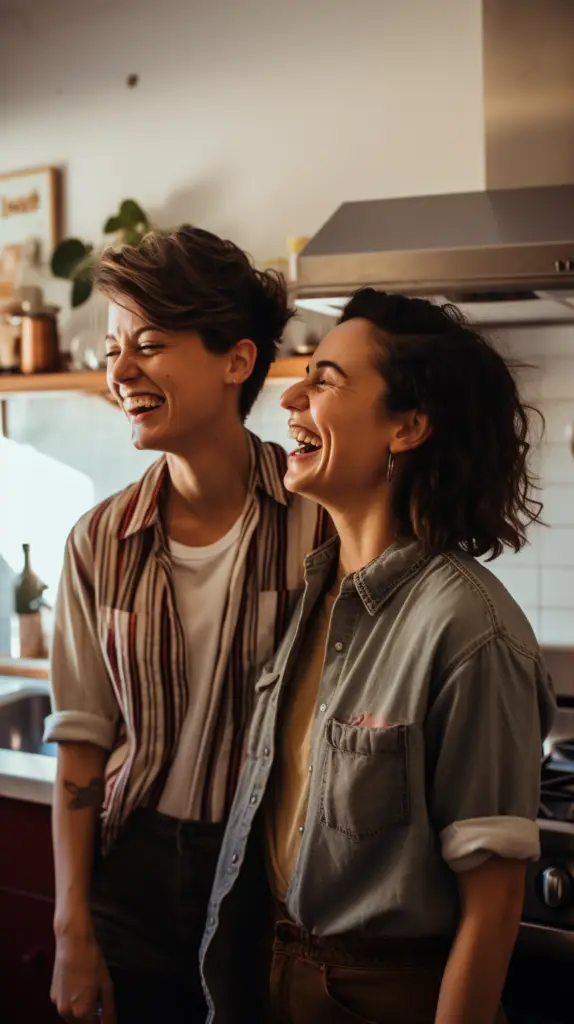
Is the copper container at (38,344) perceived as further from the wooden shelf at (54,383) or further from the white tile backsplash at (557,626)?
the white tile backsplash at (557,626)

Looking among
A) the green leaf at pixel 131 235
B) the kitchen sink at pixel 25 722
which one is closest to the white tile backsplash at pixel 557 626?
the kitchen sink at pixel 25 722

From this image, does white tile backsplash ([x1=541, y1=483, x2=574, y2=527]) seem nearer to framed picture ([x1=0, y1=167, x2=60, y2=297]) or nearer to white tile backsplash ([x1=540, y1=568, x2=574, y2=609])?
white tile backsplash ([x1=540, y1=568, x2=574, y2=609])

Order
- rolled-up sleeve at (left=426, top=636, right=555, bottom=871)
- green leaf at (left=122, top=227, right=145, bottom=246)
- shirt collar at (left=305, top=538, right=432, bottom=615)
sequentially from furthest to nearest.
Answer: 1. green leaf at (left=122, top=227, right=145, bottom=246)
2. shirt collar at (left=305, top=538, right=432, bottom=615)
3. rolled-up sleeve at (left=426, top=636, right=555, bottom=871)

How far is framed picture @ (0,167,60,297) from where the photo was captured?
2.64m

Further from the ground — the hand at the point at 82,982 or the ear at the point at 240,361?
the ear at the point at 240,361

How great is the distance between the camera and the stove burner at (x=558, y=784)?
146 centimetres

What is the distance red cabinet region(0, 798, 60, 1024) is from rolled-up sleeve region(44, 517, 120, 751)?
451mm

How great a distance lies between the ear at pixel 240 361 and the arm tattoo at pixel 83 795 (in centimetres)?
56

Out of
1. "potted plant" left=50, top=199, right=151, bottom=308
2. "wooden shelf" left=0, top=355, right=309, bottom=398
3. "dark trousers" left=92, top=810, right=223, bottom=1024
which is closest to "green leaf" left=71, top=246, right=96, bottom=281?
"potted plant" left=50, top=199, right=151, bottom=308

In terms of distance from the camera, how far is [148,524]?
1307mm

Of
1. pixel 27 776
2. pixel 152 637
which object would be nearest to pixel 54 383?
pixel 27 776

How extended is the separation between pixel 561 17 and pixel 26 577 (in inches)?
71.4

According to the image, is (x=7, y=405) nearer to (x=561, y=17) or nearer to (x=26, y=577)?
(x=26, y=577)

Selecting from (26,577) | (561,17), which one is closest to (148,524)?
(561,17)
